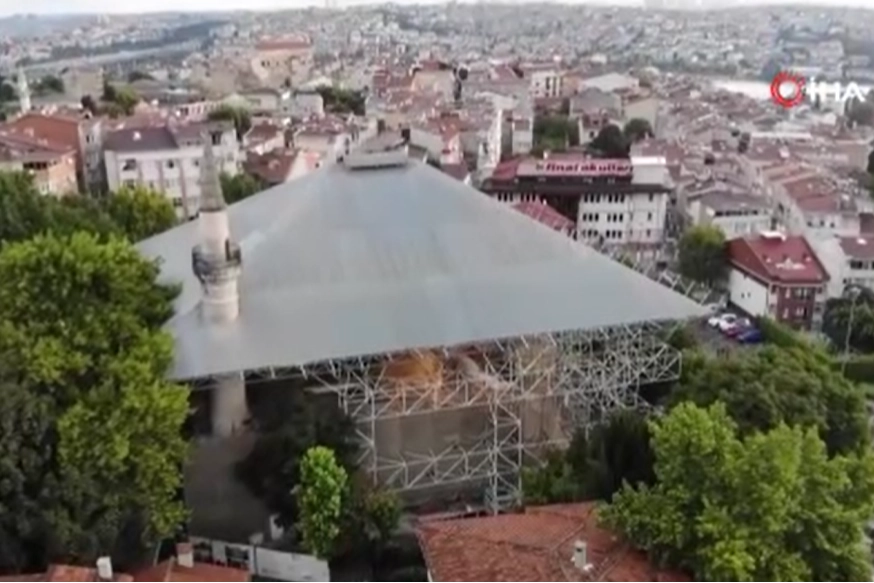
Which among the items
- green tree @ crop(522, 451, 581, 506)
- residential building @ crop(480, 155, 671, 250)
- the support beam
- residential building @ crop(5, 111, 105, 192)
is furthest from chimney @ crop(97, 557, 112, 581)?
residential building @ crop(5, 111, 105, 192)

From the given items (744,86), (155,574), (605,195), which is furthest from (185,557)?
(744,86)

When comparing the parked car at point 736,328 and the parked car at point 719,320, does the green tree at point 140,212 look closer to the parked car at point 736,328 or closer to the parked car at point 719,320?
the parked car at point 719,320

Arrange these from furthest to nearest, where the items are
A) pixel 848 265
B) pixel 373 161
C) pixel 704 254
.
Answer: pixel 704 254 → pixel 848 265 → pixel 373 161

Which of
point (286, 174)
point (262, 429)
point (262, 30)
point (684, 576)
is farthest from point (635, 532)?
point (262, 30)

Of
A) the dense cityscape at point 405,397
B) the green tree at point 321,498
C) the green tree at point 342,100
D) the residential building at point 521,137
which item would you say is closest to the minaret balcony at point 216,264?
the dense cityscape at point 405,397

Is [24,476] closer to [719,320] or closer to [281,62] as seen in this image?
[719,320]

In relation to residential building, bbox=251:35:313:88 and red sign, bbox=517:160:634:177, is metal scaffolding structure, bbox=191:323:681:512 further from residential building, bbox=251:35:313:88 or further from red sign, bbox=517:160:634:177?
residential building, bbox=251:35:313:88
